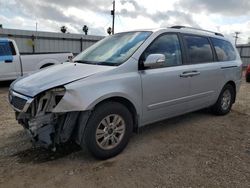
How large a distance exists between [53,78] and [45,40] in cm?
1289

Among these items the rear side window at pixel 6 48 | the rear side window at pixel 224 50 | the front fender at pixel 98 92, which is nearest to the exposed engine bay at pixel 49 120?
the front fender at pixel 98 92

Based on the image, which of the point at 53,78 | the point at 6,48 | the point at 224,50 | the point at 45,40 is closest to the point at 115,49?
the point at 53,78

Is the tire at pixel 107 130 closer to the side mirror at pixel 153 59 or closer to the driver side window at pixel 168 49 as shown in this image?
the side mirror at pixel 153 59

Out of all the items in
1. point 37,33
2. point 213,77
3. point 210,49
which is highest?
point 37,33

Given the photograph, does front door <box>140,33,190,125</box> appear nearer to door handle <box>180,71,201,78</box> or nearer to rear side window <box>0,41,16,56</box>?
door handle <box>180,71,201,78</box>

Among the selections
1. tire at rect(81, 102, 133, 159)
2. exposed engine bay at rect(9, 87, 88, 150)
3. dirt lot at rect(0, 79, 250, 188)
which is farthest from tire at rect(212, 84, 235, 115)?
exposed engine bay at rect(9, 87, 88, 150)

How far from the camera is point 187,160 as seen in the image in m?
3.46

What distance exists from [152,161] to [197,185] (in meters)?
0.72

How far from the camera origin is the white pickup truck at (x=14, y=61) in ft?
30.0

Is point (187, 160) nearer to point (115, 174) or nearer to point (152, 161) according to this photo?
point (152, 161)

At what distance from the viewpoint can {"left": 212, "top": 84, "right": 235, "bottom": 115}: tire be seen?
18.1ft

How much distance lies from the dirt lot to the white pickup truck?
506cm

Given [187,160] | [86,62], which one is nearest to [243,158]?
[187,160]

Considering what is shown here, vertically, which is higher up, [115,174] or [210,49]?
[210,49]
